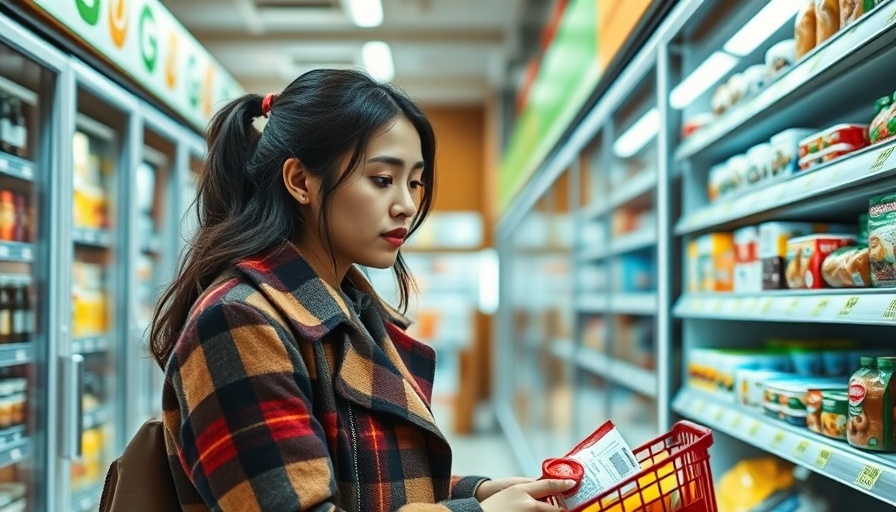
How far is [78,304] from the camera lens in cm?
371

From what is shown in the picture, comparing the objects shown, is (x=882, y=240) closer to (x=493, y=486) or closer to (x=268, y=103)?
(x=493, y=486)

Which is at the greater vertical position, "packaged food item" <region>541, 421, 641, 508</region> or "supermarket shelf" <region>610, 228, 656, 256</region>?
"supermarket shelf" <region>610, 228, 656, 256</region>

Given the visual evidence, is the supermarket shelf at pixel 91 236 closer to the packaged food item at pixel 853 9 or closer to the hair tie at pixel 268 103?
the hair tie at pixel 268 103

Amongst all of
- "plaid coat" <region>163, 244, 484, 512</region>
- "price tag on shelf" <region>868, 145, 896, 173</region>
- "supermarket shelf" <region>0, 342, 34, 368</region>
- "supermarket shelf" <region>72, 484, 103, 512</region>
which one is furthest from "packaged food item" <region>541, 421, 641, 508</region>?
"supermarket shelf" <region>72, 484, 103, 512</region>

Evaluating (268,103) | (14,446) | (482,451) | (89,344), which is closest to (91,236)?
(89,344)

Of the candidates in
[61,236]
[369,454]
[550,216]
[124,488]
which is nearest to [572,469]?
[369,454]

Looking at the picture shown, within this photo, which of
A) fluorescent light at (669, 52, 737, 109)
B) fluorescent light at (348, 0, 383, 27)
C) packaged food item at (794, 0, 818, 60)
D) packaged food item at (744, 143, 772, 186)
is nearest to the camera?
packaged food item at (794, 0, 818, 60)

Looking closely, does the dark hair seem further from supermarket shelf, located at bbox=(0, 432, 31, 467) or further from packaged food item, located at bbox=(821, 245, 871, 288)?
supermarket shelf, located at bbox=(0, 432, 31, 467)

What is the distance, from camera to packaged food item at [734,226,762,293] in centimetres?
235

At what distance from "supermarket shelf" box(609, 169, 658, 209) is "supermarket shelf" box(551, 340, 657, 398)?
0.72 metres

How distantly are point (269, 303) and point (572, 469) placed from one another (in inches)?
22.9

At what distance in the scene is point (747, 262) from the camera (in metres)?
2.42

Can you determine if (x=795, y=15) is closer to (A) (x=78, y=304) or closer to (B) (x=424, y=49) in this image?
(A) (x=78, y=304)

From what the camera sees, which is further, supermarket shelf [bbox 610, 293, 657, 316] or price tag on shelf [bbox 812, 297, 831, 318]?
supermarket shelf [bbox 610, 293, 657, 316]
